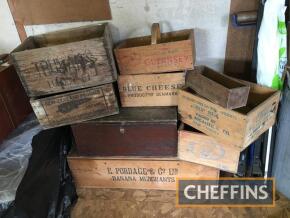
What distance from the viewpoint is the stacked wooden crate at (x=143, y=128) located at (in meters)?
1.35

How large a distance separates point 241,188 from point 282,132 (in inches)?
17.3

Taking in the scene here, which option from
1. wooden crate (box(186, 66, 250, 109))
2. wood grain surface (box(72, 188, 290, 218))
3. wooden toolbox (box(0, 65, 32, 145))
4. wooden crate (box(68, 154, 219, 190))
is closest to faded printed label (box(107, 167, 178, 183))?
wooden crate (box(68, 154, 219, 190))

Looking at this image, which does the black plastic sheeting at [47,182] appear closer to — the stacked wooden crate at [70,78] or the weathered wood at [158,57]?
the stacked wooden crate at [70,78]

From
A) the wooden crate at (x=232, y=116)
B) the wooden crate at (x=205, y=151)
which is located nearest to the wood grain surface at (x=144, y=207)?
the wooden crate at (x=205, y=151)

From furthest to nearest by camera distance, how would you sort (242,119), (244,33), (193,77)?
1. (244,33)
2. (193,77)
3. (242,119)

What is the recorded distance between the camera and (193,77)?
1.34m

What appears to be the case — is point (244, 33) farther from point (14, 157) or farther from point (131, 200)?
→ point (14, 157)

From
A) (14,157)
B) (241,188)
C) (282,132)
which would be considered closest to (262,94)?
(282,132)

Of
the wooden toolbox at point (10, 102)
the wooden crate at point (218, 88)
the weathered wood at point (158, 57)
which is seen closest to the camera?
the wooden crate at point (218, 88)

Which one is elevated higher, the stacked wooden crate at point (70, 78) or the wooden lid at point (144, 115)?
the stacked wooden crate at point (70, 78)

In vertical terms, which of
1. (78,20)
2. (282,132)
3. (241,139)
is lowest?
(282,132)

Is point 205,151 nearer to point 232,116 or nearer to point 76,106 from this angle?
point 232,116

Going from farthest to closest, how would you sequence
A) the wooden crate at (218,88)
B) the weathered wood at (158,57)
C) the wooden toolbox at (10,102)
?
the wooden toolbox at (10,102) < the weathered wood at (158,57) < the wooden crate at (218,88)

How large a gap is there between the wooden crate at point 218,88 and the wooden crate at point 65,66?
0.40m
